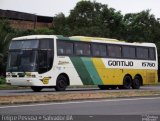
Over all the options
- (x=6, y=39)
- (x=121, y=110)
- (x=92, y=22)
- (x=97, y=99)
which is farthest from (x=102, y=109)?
(x=92, y=22)

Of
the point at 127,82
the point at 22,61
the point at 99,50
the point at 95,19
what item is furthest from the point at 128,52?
the point at 95,19

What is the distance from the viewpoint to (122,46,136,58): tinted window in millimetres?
38953

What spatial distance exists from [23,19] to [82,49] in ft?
164

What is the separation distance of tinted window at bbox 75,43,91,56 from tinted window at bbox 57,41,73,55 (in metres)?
0.55

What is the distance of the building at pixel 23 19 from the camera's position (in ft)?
265

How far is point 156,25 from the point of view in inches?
3091

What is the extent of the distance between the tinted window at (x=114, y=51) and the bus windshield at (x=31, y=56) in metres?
5.88

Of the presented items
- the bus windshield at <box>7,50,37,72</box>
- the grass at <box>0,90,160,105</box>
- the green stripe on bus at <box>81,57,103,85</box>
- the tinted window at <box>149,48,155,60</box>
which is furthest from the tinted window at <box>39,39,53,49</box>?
the tinted window at <box>149,48,155,60</box>

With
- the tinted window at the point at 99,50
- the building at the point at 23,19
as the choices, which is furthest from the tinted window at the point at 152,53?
the building at the point at 23,19

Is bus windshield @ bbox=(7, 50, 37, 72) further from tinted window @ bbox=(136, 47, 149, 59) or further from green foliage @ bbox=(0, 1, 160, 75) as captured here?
green foliage @ bbox=(0, 1, 160, 75)

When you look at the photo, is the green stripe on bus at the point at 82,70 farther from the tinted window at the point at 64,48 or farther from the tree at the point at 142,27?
the tree at the point at 142,27

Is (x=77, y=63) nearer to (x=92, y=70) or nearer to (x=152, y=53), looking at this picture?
(x=92, y=70)

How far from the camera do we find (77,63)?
3484 cm

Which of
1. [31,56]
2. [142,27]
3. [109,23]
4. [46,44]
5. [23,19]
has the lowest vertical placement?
[31,56]
